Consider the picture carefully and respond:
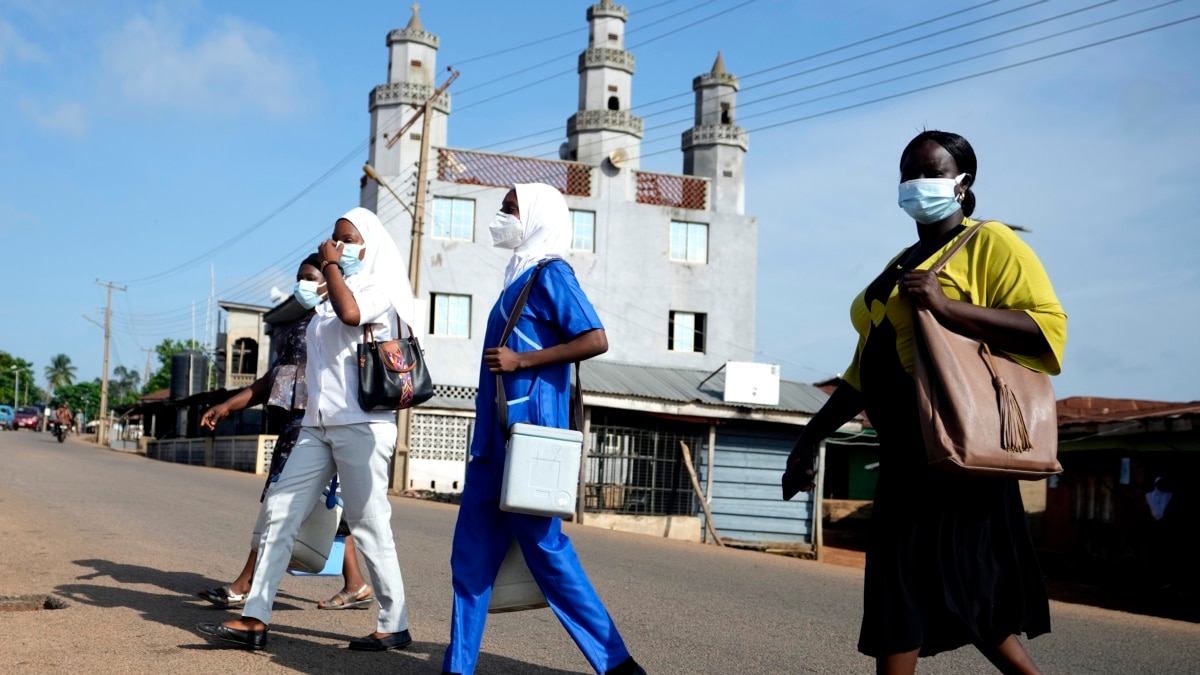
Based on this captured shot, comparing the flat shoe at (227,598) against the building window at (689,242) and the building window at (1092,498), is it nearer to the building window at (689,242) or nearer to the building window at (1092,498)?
the building window at (1092,498)

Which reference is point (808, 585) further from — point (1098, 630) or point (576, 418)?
point (576, 418)

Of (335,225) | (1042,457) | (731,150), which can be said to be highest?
(731,150)

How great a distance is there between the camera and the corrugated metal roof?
1945 centimetres

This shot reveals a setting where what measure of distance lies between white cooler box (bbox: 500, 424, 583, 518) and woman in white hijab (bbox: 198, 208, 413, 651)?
1.07 metres

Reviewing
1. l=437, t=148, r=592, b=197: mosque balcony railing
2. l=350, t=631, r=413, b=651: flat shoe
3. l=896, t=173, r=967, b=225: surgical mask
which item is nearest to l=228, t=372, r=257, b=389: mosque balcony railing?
l=437, t=148, r=592, b=197: mosque balcony railing

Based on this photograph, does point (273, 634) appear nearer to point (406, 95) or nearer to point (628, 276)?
point (628, 276)

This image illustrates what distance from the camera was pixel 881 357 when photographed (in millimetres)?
3539

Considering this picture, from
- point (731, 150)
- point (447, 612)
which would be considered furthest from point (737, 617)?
point (731, 150)

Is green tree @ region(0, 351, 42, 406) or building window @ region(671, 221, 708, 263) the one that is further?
green tree @ region(0, 351, 42, 406)

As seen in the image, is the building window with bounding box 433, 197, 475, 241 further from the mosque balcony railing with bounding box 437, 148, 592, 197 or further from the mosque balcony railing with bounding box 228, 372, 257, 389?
the mosque balcony railing with bounding box 228, 372, 257, 389

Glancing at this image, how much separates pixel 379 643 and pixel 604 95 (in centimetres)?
3695

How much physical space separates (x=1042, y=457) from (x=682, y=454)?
55.8 ft

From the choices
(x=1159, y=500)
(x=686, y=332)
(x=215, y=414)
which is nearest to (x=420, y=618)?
(x=215, y=414)

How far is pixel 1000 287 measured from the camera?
334 centimetres
